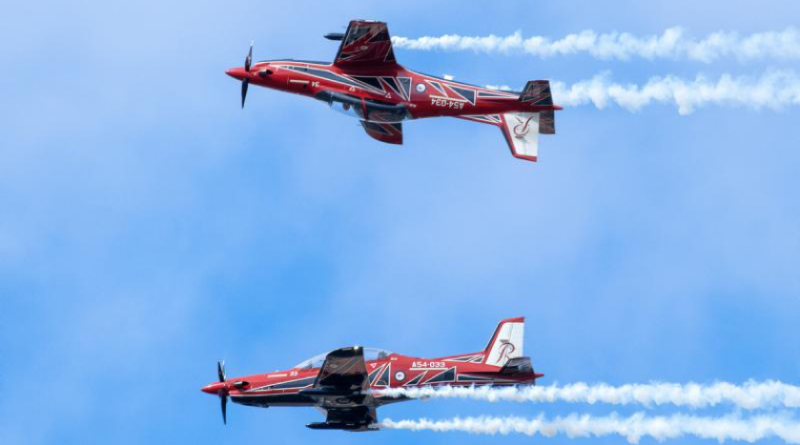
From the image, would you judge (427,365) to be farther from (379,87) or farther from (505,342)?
(379,87)

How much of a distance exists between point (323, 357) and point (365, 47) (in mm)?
12267

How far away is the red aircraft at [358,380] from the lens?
4825 centimetres

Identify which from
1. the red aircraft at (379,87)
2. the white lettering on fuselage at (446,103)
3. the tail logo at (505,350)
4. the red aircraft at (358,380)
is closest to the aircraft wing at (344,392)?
the red aircraft at (358,380)

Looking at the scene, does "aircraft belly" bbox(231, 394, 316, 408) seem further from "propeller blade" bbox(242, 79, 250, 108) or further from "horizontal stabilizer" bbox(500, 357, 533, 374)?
"propeller blade" bbox(242, 79, 250, 108)

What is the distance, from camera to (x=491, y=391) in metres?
48.4

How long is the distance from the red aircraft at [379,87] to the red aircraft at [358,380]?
9588 millimetres

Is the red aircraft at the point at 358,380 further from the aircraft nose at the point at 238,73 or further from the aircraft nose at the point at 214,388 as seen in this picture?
the aircraft nose at the point at 238,73

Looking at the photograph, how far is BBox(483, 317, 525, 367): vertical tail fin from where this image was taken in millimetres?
50531

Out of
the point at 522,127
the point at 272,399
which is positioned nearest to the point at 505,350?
the point at 522,127

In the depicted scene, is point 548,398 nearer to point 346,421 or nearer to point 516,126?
point 346,421

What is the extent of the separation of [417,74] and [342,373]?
12.5 metres

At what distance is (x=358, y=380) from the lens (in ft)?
158

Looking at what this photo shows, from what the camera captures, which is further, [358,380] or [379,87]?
[379,87]

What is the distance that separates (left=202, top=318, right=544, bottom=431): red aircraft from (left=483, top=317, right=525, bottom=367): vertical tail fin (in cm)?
6
